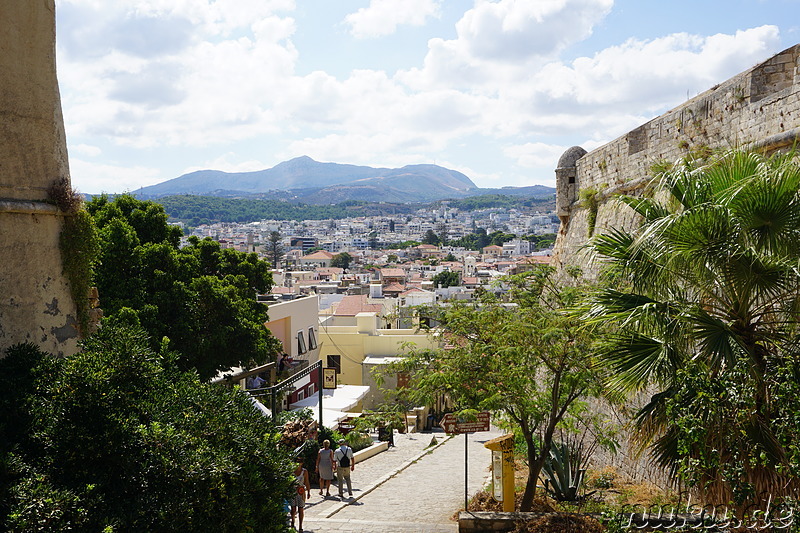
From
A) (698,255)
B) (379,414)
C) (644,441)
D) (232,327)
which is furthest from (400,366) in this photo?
(232,327)

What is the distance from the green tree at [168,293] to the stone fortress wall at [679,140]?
26.4 feet

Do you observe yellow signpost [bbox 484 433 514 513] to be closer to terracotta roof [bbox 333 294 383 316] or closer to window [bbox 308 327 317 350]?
window [bbox 308 327 317 350]

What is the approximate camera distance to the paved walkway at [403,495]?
31.6ft

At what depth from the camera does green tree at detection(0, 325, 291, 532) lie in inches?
185

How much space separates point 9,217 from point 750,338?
21.1 feet

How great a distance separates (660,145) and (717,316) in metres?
6.13

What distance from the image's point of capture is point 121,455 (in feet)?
16.6

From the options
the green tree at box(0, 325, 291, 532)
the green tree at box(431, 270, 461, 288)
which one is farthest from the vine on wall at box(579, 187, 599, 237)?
the green tree at box(431, 270, 461, 288)

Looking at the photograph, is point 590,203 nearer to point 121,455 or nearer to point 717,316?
point 717,316

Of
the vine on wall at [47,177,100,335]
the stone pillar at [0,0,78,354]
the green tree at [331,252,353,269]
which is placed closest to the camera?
the stone pillar at [0,0,78,354]

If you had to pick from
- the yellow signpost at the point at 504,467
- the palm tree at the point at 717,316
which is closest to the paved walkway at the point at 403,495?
the yellow signpost at the point at 504,467

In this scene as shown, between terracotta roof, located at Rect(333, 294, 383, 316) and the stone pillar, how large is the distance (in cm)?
3699

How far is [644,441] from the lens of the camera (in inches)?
250

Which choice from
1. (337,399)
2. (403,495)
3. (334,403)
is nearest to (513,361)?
(403,495)
